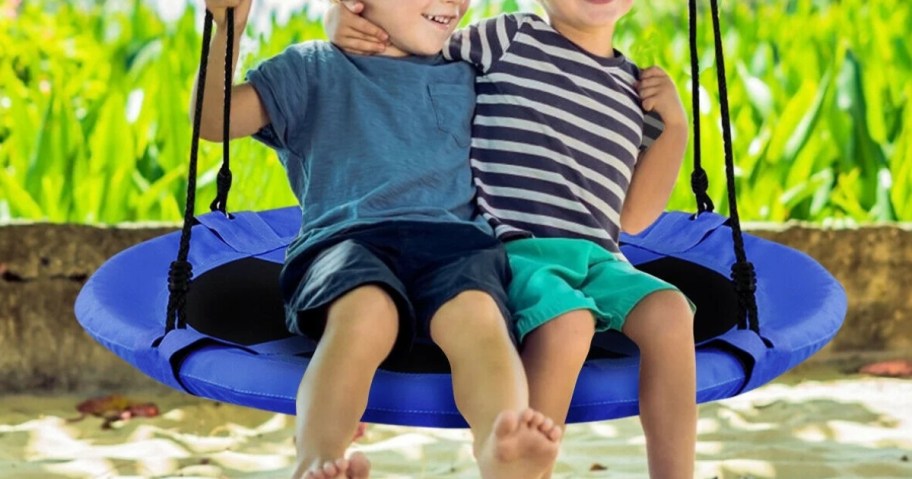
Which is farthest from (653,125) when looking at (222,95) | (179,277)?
(179,277)

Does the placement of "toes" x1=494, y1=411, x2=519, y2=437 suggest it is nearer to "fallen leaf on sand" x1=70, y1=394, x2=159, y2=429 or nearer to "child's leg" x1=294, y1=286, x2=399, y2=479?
"child's leg" x1=294, y1=286, x2=399, y2=479

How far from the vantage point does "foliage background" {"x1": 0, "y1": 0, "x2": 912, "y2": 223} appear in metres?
3.34

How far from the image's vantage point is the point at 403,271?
170cm

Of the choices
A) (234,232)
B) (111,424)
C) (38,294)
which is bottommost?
(111,424)

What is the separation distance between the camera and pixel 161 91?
3.45 meters

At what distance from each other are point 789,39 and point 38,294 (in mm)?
2209

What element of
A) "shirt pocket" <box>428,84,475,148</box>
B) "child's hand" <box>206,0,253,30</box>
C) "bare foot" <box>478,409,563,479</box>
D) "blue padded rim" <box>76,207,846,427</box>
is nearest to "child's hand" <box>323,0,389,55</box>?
"shirt pocket" <box>428,84,475,148</box>

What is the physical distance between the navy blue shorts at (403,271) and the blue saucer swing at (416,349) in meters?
0.07

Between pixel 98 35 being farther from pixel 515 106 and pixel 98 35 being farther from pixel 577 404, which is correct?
pixel 577 404

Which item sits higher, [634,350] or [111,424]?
[634,350]

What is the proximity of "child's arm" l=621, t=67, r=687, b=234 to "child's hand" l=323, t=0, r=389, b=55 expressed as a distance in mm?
405

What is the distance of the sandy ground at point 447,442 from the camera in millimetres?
2713

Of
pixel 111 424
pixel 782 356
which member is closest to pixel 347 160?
pixel 782 356

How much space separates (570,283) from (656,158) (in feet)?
1.30
